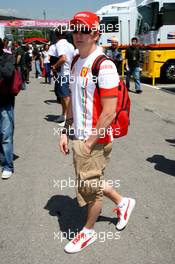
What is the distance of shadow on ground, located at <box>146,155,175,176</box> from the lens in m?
5.07

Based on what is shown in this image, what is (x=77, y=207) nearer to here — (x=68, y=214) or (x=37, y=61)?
(x=68, y=214)

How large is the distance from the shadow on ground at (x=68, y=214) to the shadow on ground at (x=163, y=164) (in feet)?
4.87

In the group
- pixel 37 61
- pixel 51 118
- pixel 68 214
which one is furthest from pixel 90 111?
pixel 37 61

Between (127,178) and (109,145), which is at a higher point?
(109,145)

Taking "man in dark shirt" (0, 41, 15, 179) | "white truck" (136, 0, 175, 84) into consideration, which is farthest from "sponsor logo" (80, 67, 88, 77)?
"white truck" (136, 0, 175, 84)

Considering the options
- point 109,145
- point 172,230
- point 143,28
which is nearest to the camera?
point 109,145

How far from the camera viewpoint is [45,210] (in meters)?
3.95

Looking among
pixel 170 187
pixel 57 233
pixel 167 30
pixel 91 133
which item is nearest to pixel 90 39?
pixel 91 133

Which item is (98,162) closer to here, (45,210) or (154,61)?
(45,210)

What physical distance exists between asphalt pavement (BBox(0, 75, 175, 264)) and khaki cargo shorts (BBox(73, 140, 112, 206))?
1.86ft

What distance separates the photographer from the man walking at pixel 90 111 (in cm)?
273

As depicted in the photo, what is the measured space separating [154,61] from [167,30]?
5.19 ft

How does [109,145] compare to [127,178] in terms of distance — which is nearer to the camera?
[109,145]

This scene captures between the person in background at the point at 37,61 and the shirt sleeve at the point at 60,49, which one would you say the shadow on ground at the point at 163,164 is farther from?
the person in background at the point at 37,61
